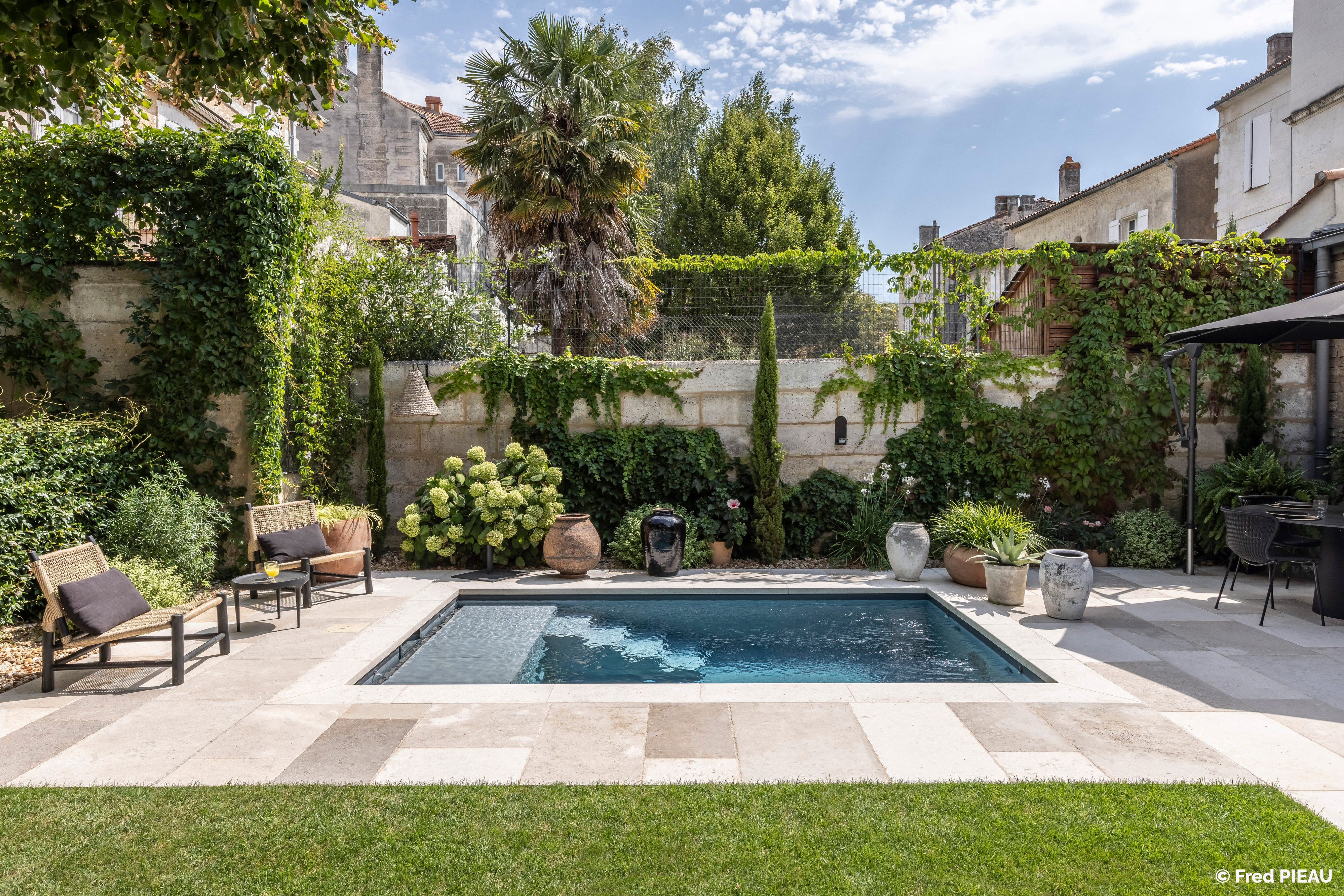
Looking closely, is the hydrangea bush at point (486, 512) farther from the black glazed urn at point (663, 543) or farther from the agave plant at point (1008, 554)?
the agave plant at point (1008, 554)

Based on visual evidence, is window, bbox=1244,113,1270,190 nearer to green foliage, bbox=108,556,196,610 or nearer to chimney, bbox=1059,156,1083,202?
chimney, bbox=1059,156,1083,202

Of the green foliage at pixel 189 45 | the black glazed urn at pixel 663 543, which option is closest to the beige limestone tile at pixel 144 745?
the green foliage at pixel 189 45

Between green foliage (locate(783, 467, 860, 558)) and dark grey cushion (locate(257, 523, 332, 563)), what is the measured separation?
195 inches

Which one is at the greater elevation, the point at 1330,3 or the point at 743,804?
the point at 1330,3

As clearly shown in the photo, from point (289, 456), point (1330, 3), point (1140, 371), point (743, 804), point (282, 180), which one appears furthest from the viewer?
point (1330, 3)

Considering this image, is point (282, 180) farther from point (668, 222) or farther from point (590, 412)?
point (668, 222)

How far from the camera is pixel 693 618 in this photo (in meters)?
6.71

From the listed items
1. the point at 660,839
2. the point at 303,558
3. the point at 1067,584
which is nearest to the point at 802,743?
the point at 660,839

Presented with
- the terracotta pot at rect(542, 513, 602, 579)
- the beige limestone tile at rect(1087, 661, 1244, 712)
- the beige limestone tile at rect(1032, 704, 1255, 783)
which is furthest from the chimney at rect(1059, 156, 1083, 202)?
the beige limestone tile at rect(1032, 704, 1255, 783)

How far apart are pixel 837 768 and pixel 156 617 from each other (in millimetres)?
4265

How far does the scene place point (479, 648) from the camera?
5.85 m

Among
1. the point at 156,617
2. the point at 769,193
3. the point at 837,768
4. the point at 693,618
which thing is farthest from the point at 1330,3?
the point at 156,617

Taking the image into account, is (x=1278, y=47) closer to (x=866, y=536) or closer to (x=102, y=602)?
(x=866, y=536)

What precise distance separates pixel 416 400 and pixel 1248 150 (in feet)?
53.7
